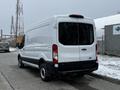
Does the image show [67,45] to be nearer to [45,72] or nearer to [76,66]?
[76,66]

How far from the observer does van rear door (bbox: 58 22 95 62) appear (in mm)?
8484

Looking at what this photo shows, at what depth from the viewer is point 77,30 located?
886cm

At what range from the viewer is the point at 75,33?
8805 mm

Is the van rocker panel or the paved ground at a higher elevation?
the van rocker panel

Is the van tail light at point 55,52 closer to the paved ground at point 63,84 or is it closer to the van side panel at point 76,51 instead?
the van side panel at point 76,51

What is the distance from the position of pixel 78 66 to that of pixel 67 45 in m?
0.90

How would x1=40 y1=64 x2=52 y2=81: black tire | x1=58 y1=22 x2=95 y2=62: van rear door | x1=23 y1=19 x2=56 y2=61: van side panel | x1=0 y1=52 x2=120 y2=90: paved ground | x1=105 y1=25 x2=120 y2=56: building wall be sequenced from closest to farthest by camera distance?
x1=0 y1=52 x2=120 y2=90: paved ground → x1=58 y1=22 x2=95 y2=62: van rear door → x1=23 y1=19 x2=56 y2=61: van side panel → x1=40 y1=64 x2=52 y2=81: black tire → x1=105 y1=25 x2=120 y2=56: building wall

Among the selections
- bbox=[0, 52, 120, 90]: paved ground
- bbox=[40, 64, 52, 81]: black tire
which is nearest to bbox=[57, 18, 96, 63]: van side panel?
bbox=[40, 64, 52, 81]: black tire

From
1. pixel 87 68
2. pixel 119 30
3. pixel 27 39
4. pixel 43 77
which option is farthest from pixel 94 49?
pixel 119 30

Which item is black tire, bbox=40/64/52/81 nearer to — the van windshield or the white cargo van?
the white cargo van

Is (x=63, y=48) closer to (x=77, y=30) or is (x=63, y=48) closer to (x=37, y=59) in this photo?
(x=77, y=30)

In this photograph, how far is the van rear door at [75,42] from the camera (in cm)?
848

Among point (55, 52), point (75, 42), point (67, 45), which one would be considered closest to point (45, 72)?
point (55, 52)

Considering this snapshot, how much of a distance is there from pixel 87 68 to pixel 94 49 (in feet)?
2.86
